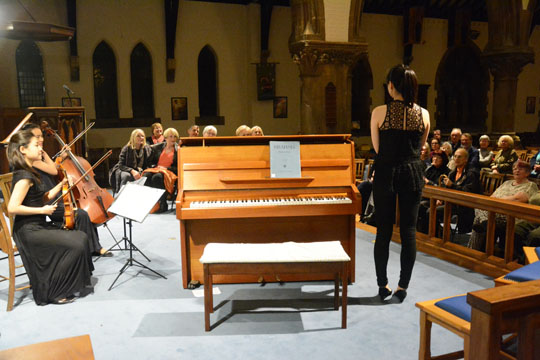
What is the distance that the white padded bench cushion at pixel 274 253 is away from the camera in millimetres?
2932

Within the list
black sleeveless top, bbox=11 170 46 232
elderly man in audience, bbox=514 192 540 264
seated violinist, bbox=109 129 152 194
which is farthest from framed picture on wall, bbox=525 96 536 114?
black sleeveless top, bbox=11 170 46 232

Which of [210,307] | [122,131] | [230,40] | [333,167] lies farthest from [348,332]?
[230,40]

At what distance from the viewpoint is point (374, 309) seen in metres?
3.39

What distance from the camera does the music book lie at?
3748 mm

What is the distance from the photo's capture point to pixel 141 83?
12062 mm

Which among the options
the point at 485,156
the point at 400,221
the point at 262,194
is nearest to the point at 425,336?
the point at 400,221

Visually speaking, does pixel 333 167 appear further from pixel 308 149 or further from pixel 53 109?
pixel 53 109

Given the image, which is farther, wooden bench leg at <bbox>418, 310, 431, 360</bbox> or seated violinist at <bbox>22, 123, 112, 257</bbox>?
seated violinist at <bbox>22, 123, 112, 257</bbox>

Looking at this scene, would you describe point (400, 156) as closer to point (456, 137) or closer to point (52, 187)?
point (52, 187)

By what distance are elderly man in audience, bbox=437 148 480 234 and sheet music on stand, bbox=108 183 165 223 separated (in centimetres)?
313

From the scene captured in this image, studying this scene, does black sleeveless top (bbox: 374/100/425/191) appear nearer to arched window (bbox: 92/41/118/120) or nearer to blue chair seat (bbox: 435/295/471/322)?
blue chair seat (bbox: 435/295/471/322)

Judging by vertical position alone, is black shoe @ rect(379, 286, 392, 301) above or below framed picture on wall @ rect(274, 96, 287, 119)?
below

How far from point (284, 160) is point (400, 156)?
36.5 inches

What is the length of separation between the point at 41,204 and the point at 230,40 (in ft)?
31.5
